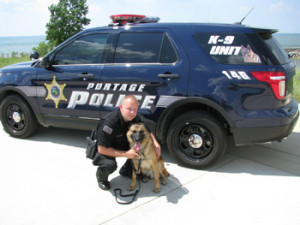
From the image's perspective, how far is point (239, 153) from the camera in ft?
12.9

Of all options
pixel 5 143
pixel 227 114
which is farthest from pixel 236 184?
pixel 5 143

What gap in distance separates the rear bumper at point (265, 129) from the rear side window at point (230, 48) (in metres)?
0.70

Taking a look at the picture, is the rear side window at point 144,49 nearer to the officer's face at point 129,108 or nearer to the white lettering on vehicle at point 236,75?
the white lettering on vehicle at point 236,75

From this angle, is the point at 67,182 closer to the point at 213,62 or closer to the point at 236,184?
the point at 236,184

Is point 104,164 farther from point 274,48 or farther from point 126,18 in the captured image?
point 274,48

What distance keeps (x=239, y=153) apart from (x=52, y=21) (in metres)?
37.5

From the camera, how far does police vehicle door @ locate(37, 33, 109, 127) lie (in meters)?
3.83

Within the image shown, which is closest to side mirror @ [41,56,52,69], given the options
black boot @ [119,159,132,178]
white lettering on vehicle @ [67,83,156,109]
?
white lettering on vehicle @ [67,83,156,109]

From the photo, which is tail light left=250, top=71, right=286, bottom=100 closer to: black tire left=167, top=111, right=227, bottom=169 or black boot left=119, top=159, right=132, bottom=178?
black tire left=167, top=111, right=227, bottom=169

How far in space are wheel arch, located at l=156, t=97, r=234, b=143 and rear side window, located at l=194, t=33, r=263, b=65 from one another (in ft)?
1.77

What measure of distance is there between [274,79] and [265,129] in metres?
0.59

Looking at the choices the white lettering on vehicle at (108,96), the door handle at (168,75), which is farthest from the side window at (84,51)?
the door handle at (168,75)

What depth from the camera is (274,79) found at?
2949 mm

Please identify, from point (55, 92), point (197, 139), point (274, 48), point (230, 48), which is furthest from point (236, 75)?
point (55, 92)
